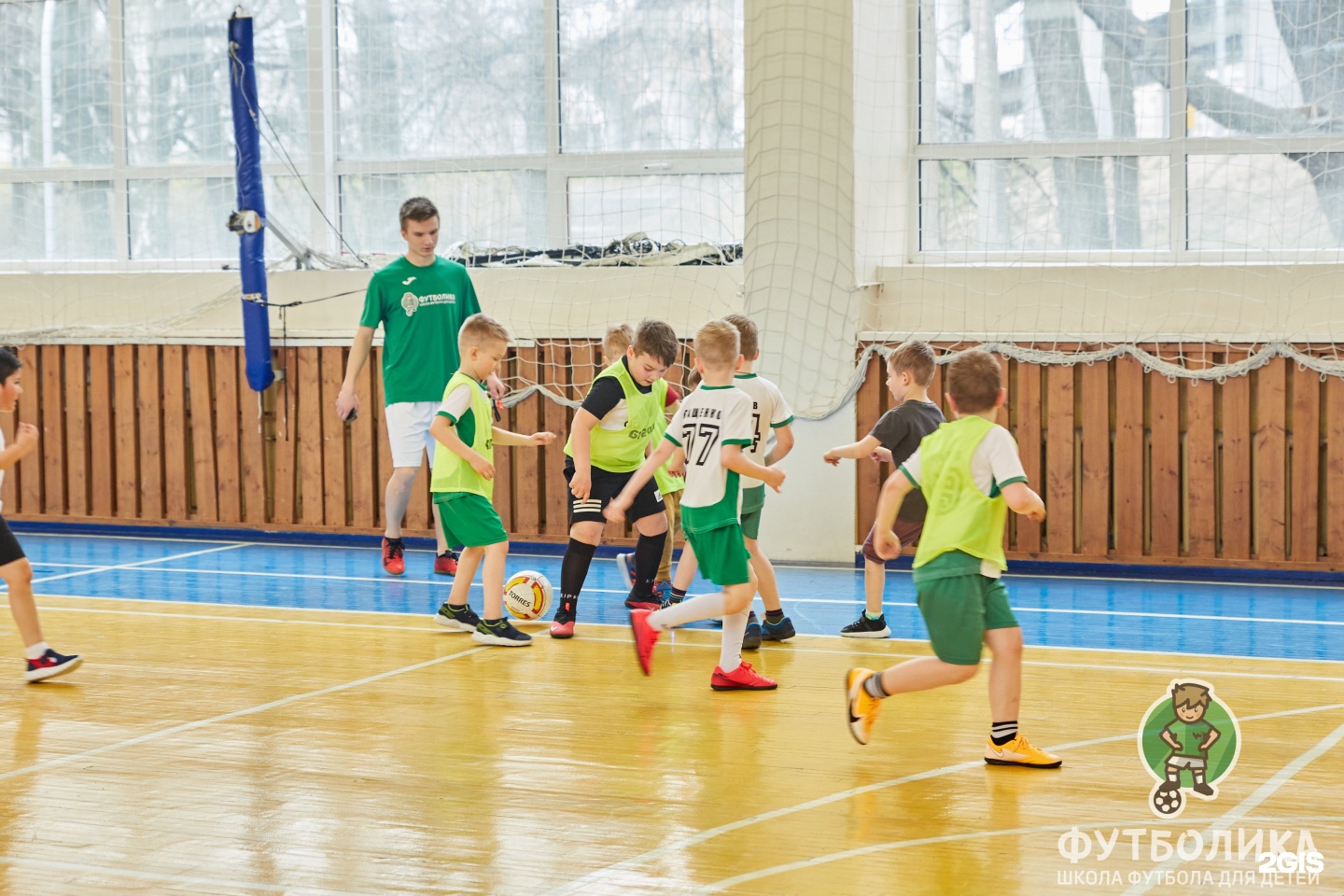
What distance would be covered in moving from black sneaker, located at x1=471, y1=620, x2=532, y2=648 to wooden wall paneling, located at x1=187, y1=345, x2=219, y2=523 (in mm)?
4917

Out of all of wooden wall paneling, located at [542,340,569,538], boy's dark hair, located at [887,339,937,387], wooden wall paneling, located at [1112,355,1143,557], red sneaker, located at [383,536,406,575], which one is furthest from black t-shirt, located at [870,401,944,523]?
wooden wall paneling, located at [542,340,569,538]

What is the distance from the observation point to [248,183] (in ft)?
32.7

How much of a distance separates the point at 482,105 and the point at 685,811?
24.8 ft

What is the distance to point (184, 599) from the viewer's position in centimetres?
789

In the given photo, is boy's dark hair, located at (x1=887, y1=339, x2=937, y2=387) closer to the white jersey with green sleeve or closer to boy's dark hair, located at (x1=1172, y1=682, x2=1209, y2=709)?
the white jersey with green sleeve

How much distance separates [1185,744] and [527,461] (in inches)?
228

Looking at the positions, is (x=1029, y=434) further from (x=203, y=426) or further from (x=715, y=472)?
(x=203, y=426)

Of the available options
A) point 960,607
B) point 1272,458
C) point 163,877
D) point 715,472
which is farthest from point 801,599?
point 163,877

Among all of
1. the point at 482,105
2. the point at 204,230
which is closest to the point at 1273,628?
the point at 482,105

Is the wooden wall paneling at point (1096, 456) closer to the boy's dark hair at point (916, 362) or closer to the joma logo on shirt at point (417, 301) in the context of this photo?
the boy's dark hair at point (916, 362)

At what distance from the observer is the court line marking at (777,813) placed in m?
3.51

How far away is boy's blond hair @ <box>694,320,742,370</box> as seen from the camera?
5.46m

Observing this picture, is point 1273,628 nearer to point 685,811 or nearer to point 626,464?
point 626,464

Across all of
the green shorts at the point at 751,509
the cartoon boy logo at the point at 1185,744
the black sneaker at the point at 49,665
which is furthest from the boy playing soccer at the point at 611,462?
the cartoon boy logo at the point at 1185,744
